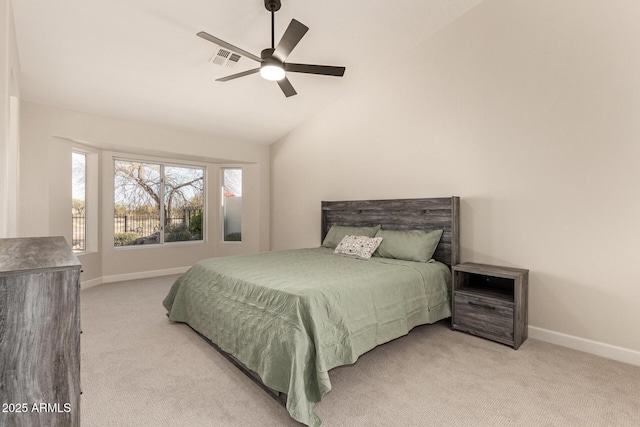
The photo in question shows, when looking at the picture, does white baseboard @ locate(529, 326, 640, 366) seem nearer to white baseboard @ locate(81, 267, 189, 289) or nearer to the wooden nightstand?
the wooden nightstand

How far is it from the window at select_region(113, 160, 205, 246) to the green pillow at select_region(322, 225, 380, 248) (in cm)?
288

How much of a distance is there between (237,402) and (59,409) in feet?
3.66

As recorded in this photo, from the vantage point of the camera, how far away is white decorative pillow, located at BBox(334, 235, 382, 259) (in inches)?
140

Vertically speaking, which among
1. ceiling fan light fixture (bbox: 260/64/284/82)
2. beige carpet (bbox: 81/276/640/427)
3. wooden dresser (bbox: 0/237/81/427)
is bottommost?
beige carpet (bbox: 81/276/640/427)

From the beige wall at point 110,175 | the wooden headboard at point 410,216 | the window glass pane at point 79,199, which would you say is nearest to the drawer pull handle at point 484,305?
the wooden headboard at point 410,216

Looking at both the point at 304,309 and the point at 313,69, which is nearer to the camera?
the point at 304,309

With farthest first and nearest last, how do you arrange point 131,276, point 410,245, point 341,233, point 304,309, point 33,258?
point 131,276 < point 341,233 < point 410,245 < point 304,309 < point 33,258

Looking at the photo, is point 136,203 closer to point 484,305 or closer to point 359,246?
point 359,246

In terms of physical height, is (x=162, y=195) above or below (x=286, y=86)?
below

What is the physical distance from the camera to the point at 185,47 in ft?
10.4

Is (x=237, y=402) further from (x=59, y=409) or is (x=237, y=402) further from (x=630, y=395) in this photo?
(x=630, y=395)

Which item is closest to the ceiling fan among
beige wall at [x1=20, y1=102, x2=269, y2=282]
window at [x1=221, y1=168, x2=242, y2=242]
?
beige wall at [x1=20, y1=102, x2=269, y2=282]

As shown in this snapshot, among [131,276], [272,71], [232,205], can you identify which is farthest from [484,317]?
[131,276]

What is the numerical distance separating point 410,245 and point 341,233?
105 cm
